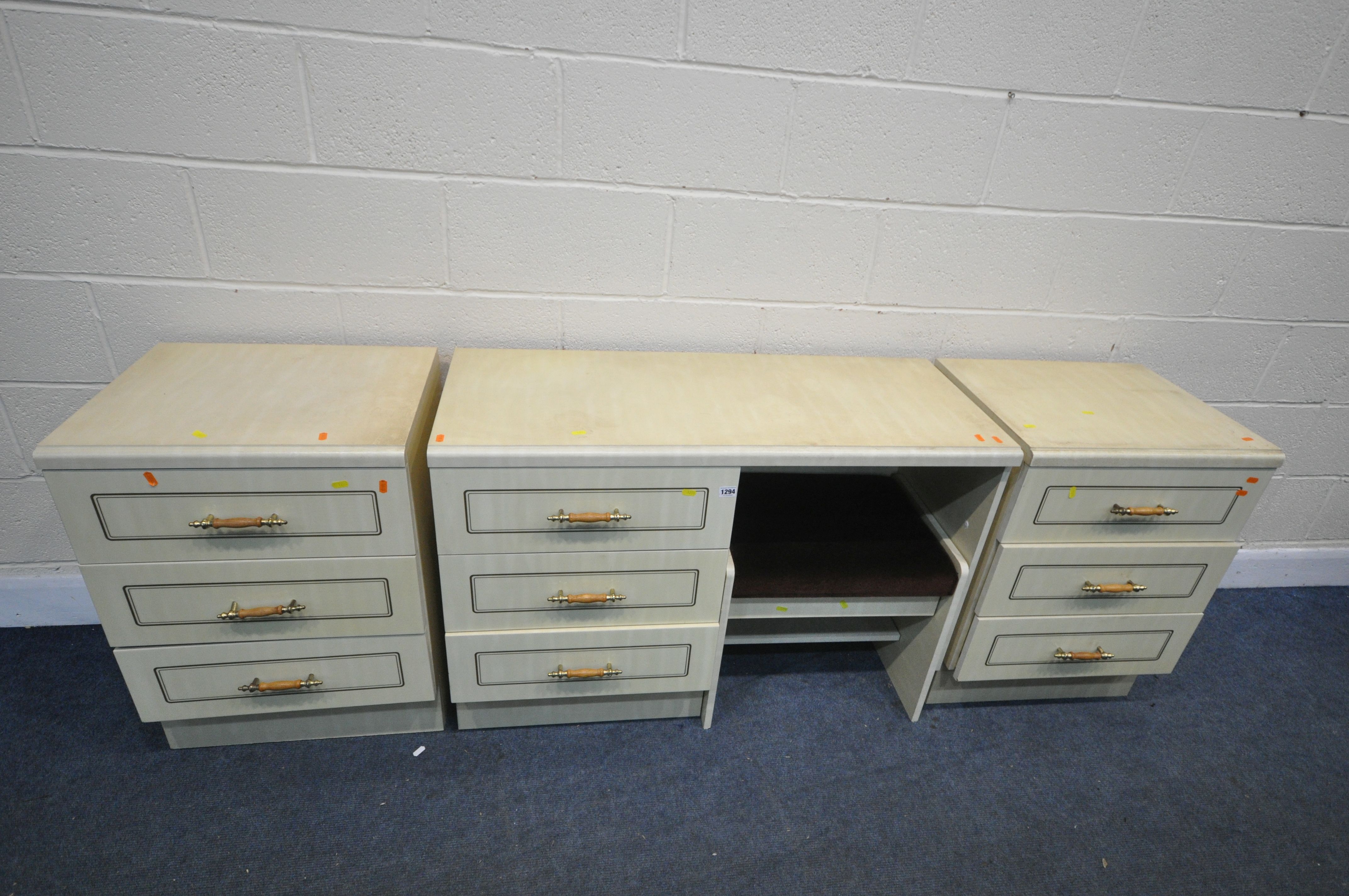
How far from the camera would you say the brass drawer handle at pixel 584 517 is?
1.21m

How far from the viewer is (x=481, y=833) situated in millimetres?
1337

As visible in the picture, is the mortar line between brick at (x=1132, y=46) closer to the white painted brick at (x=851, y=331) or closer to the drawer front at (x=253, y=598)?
the white painted brick at (x=851, y=331)

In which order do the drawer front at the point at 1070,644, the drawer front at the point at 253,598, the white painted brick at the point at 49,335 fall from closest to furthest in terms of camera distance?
the drawer front at the point at 253,598 < the white painted brick at the point at 49,335 < the drawer front at the point at 1070,644

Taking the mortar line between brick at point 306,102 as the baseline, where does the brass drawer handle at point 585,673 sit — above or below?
below

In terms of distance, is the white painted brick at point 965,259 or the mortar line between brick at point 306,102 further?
the white painted brick at point 965,259

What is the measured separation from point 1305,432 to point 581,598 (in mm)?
2016

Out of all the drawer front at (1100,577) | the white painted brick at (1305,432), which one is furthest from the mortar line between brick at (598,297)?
the drawer front at (1100,577)

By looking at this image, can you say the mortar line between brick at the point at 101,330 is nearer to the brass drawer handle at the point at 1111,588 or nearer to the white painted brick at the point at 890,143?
the white painted brick at the point at 890,143

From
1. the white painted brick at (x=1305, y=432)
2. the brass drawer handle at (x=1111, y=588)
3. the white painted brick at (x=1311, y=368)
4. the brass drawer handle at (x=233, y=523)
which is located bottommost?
the brass drawer handle at (x=1111, y=588)

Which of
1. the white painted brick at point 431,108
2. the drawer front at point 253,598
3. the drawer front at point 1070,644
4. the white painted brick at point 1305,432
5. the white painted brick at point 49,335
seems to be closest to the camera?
the drawer front at point 253,598

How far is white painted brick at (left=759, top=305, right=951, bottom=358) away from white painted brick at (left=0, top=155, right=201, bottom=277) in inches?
47.4

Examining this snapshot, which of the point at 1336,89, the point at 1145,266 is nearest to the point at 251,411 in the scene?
the point at 1145,266

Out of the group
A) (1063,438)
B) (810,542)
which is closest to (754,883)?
(810,542)

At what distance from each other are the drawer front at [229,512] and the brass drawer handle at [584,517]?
0.24 metres
